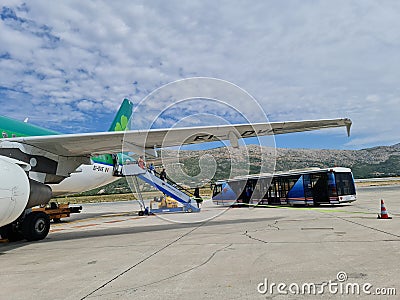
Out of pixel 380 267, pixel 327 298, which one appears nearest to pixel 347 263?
pixel 380 267

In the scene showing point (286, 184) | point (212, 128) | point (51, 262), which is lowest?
point (51, 262)

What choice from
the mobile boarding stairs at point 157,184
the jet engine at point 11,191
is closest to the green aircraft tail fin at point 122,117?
the mobile boarding stairs at point 157,184

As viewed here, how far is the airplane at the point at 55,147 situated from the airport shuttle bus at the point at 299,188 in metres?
8.87

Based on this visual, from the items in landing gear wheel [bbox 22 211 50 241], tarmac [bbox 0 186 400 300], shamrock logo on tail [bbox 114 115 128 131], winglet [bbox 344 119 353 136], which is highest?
shamrock logo on tail [bbox 114 115 128 131]

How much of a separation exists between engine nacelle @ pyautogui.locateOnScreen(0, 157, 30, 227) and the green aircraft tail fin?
43.8 feet

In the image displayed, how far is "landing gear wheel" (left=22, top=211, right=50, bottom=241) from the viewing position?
10469 mm

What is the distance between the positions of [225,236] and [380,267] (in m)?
4.79

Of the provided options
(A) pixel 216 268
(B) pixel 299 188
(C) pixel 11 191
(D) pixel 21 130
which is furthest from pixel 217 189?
(A) pixel 216 268

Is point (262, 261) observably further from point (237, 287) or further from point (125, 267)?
point (125, 267)

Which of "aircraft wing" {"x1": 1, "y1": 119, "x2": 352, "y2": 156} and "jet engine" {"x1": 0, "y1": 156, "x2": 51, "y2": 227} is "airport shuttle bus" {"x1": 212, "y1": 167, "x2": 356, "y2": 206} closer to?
"aircraft wing" {"x1": 1, "y1": 119, "x2": 352, "y2": 156}

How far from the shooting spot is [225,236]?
9.35 m

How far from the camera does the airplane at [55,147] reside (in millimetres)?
8673

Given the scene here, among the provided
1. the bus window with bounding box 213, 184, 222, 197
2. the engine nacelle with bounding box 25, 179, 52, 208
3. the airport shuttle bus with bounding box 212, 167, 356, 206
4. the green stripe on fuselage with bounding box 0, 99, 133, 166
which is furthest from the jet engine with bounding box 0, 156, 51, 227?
the bus window with bounding box 213, 184, 222, 197

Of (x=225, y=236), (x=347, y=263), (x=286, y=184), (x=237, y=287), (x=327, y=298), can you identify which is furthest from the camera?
(x=286, y=184)
